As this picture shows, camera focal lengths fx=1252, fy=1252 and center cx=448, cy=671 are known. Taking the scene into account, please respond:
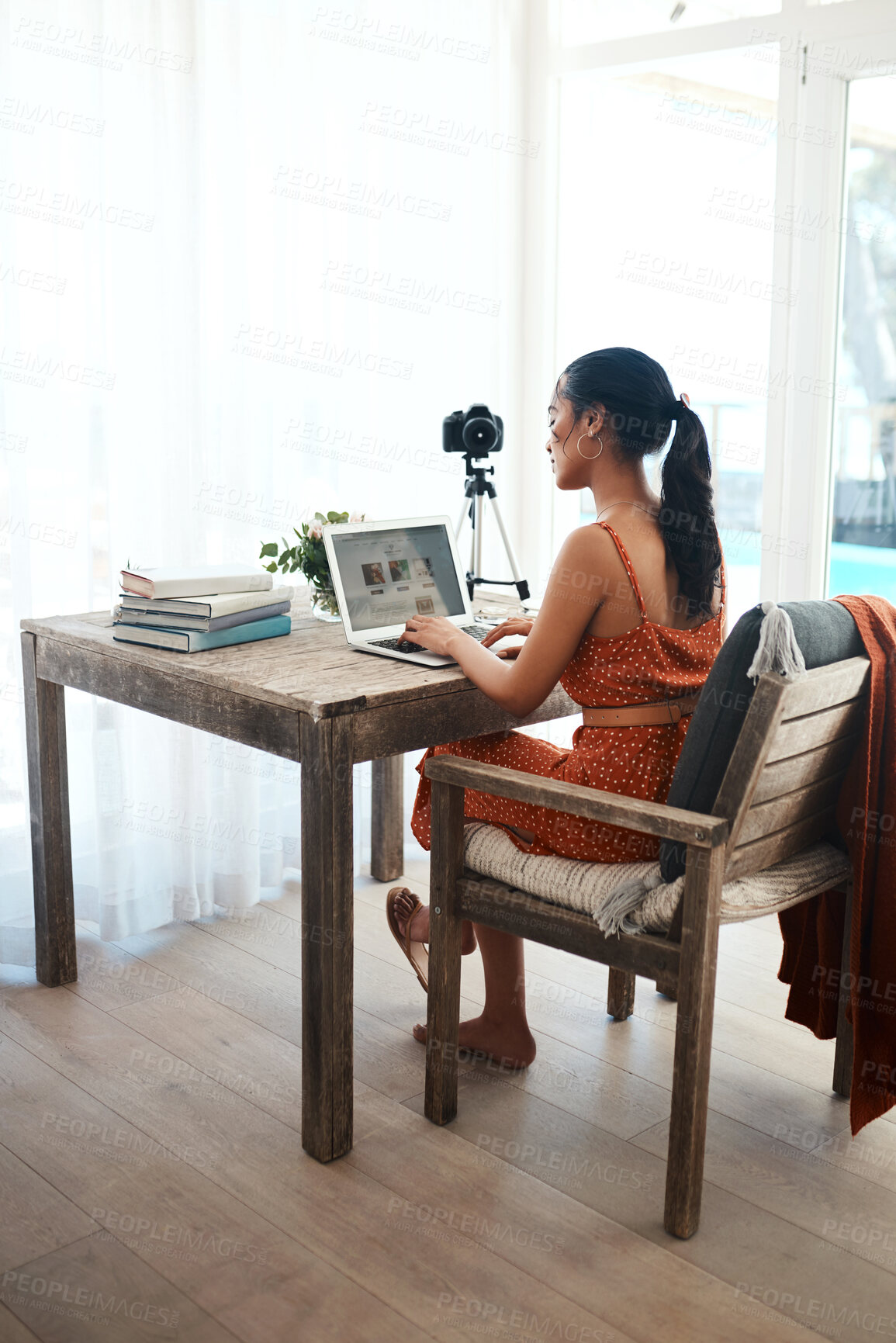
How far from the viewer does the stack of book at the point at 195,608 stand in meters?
2.15

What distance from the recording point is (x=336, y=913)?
188cm

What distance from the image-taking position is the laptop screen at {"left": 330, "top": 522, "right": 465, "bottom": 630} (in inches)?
85.9

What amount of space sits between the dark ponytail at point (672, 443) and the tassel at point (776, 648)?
0.33 meters

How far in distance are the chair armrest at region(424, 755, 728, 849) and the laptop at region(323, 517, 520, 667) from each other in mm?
249

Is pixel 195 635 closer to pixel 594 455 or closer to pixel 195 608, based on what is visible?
pixel 195 608

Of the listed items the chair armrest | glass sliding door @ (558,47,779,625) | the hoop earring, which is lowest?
the chair armrest

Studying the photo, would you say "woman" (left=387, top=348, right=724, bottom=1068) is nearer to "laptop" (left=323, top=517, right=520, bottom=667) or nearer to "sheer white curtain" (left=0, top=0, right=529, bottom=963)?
"laptop" (left=323, top=517, right=520, bottom=667)

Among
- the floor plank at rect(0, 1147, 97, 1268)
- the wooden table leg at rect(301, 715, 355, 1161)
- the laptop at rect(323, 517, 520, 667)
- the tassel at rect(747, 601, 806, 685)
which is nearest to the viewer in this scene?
the tassel at rect(747, 601, 806, 685)

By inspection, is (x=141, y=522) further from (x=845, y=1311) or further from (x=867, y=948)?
(x=845, y=1311)

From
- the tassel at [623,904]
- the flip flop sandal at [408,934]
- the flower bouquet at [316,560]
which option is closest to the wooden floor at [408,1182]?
the flip flop sandal at [408,934]

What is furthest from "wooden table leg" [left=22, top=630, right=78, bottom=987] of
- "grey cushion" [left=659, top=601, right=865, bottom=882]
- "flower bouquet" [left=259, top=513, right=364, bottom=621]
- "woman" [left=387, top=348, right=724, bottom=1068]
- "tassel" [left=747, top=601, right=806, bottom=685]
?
"tassel" [left=747, top=601, right=806, bottom=685]

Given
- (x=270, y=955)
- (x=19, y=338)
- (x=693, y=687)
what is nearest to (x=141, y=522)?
(x=19, y=338)

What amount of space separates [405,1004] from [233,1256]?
2.65 ft

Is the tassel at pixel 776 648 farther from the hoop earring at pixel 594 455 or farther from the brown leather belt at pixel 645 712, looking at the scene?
the hoop earring at pixel 594 455
